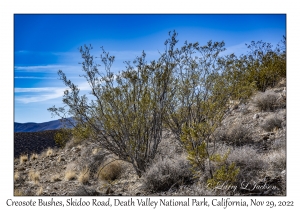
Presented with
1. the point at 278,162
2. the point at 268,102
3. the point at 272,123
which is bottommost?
the point at 278,162

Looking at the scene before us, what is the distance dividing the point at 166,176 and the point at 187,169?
506mm

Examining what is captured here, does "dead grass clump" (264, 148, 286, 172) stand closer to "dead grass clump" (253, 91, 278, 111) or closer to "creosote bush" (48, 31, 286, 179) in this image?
"creosote bush" (48, 31, 286, 179)

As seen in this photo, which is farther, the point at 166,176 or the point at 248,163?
the point at 166,176

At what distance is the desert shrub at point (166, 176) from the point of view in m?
6.45

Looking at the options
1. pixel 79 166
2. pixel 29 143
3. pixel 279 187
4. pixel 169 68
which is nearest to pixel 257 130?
pixel 169 68

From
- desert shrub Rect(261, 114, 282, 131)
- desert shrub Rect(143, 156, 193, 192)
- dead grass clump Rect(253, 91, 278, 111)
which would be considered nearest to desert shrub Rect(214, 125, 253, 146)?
desert shrub Rect(261, 114, 282, 131)

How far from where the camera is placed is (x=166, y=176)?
649 cm

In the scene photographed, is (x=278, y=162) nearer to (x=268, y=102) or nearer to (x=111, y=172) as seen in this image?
(x=111, y=172)

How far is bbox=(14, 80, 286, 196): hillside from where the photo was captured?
5.76m

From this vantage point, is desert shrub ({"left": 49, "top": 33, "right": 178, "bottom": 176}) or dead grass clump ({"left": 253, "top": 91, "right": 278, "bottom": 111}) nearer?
desert shrub ({"left": 49, "top": 33, "right": 178, "bottom": 176})

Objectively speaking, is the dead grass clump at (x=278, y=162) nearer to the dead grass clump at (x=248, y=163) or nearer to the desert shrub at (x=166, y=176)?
the dead grass clump at (x=248, y=163)

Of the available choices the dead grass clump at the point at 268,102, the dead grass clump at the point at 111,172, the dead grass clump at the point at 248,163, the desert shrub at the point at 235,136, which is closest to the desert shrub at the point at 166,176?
the dead grass clump at the point at 248,163

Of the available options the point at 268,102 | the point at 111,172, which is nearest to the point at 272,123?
the point at 268,102

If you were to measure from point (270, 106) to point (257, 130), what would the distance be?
93.1 inches
